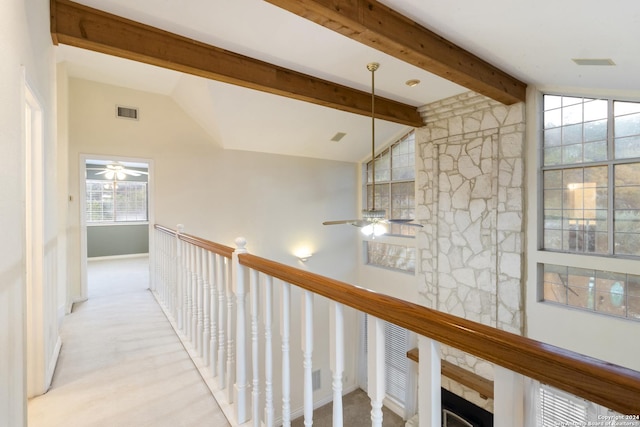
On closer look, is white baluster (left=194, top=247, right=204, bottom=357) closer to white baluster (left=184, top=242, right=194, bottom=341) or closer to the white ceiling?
white baluster (left=184, top=242, right=194, bottom=341)

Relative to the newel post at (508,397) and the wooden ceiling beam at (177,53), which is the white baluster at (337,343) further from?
the wooden ceiling beam at (177,53)

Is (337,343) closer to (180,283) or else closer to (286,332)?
(286,332)

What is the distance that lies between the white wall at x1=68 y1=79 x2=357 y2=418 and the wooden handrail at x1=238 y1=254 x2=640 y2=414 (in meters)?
4.88

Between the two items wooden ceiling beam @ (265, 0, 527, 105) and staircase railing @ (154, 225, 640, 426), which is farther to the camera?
wooden ceiling beam @ (265, 0, 527, 105)

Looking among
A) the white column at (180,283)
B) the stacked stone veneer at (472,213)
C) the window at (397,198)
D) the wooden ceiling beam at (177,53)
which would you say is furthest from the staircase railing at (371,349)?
the window at (397,198)

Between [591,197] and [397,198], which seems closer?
[591,197]

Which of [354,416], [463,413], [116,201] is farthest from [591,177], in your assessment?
[116,201]

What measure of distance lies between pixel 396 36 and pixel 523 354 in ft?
8.04

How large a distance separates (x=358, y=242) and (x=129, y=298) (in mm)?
4635

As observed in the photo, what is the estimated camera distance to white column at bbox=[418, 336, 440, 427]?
74 cm

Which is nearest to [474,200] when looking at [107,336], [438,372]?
[438,372]

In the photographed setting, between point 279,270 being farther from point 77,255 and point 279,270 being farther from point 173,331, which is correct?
point 77,255

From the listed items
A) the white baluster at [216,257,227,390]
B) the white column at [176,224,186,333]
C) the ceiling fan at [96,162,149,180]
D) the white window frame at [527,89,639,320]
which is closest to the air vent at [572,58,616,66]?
the white window frame at [527,89,639,320]

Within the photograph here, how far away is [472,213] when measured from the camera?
4668 millimetres
